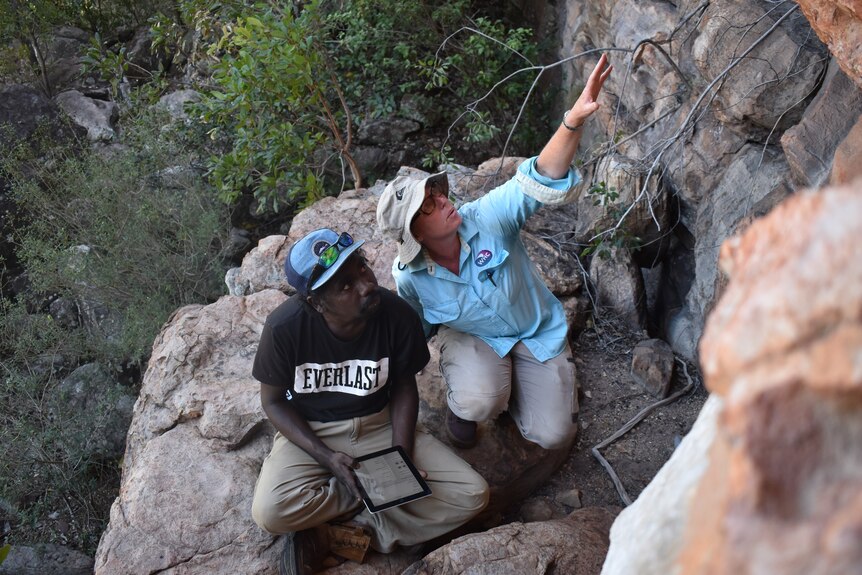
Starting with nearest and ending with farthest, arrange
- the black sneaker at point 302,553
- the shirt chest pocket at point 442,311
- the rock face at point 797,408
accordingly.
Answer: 1. the rock face at point 797,408
2. the black sneaker at point 302,553
3. the shirt chest pocket at point 442,311

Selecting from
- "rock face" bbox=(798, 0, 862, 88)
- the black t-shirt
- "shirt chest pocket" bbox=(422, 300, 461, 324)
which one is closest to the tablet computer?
the black t-shirt

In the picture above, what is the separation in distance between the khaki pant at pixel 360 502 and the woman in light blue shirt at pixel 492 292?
0.37 meters

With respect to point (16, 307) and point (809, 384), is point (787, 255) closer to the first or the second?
point (809, 384)

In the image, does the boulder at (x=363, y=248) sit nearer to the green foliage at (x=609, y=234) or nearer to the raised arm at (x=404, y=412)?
the green foliage at (x=609, y=234)

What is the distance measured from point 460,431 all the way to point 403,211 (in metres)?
1.10

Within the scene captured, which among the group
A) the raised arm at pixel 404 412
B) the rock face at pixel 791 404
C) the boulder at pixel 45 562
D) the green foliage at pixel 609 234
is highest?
the rock face at pixel 791 404

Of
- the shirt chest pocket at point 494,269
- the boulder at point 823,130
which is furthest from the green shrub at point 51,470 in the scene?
the boulder at point 823,130

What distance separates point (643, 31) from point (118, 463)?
487 centimetres

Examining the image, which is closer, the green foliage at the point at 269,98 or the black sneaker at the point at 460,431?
the black sneaker at the point at 460,431

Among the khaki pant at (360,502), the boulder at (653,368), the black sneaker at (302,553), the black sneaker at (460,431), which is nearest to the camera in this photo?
the black sneaker at (302,553)

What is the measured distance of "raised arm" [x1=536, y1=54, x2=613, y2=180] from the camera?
9.27ft

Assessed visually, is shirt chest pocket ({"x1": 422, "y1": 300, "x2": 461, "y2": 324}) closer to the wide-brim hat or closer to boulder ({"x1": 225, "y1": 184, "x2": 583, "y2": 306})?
the wide-brim hat

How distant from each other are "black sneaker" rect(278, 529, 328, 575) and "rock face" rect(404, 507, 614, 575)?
402 mm

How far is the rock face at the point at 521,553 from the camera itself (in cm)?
274
